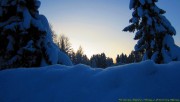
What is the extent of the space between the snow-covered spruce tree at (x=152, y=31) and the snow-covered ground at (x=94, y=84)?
14.1 m

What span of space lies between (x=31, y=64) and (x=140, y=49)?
33.1 ft

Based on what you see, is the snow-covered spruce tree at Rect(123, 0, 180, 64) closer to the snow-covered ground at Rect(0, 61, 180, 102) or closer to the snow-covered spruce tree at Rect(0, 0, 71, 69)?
the snow-covered spruce tree at Rect(0, 0, 71, 69)

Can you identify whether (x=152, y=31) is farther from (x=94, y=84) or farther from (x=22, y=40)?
(x=94, y=84)

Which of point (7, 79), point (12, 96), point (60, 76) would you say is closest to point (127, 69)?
point (60, 76)

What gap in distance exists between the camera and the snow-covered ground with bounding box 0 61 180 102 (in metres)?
3.86

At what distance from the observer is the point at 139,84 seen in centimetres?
399

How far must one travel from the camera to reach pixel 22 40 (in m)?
12.8

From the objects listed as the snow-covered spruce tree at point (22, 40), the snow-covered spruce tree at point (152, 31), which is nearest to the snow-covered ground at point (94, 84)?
the snow-covered spruce tree at point (22, 40)

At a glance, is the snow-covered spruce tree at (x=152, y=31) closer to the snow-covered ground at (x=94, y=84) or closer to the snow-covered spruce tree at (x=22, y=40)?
the snow-covered spruce tree at (x=22, y=40)

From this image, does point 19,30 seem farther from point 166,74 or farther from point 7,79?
point 166,74

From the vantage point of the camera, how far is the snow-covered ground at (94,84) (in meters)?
3.86

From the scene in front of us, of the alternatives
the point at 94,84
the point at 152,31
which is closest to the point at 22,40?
the point at 94,84

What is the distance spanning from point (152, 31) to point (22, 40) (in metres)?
10.9

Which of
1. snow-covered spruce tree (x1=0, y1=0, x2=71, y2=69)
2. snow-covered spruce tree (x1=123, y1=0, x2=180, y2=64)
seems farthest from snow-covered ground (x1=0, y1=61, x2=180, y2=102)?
snow-covered spruce tree (x1=123, y1=0, x2=180, y2=64)
